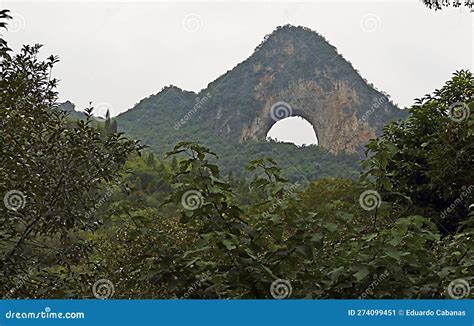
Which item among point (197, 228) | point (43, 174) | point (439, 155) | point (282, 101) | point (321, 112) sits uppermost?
point (282, 101)

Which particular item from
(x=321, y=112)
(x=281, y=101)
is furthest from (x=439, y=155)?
(x=281, y=101)

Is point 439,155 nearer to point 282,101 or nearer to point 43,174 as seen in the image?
point 43,174

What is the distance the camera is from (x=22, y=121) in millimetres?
4008

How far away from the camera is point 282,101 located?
322 feet

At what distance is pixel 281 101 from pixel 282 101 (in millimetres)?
165

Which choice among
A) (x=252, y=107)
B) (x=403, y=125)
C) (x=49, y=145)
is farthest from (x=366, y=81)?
(x=49, y=145)

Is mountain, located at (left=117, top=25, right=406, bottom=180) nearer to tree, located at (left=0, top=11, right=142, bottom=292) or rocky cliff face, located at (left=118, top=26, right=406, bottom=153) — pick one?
rocky cliff face, located at (left=118, top=26, right=406, bottom=153)

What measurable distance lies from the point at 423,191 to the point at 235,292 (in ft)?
24.1

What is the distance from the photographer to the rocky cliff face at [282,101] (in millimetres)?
87500

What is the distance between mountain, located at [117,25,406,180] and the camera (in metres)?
86.6

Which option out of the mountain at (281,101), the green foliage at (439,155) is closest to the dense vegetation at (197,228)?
the green foliage at (439,155)

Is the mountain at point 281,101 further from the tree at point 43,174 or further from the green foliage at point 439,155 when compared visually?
the tree at point 43,174

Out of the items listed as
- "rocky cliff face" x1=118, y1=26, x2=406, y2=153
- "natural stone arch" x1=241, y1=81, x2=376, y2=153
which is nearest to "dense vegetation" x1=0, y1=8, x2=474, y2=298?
"rocky cliff face" x1=118, y1=26, x2=406, y2=153
